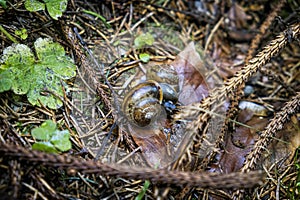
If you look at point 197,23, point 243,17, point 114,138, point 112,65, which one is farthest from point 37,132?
point 243,17

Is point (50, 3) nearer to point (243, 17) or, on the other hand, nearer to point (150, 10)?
point (150, 10)

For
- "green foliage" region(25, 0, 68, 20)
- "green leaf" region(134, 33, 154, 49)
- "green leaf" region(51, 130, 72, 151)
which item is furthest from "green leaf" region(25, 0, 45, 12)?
"green leaf" region(51, 130, 72, 151)

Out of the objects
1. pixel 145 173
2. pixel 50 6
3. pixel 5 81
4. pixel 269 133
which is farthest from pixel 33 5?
pixel 269 133

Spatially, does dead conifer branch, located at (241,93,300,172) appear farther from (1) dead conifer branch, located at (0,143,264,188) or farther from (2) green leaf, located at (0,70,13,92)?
(2) green leaf, located at (0,70,13,92)

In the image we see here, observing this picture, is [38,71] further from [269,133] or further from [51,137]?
[269,133]

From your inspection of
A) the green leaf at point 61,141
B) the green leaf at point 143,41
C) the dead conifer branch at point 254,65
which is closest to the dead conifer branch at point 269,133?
the dead conifer branch at point 254,65

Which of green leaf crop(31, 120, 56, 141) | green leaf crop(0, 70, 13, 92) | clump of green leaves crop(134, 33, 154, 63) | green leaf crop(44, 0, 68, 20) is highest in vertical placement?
green leaf crop(44, 0, 68, 20)
